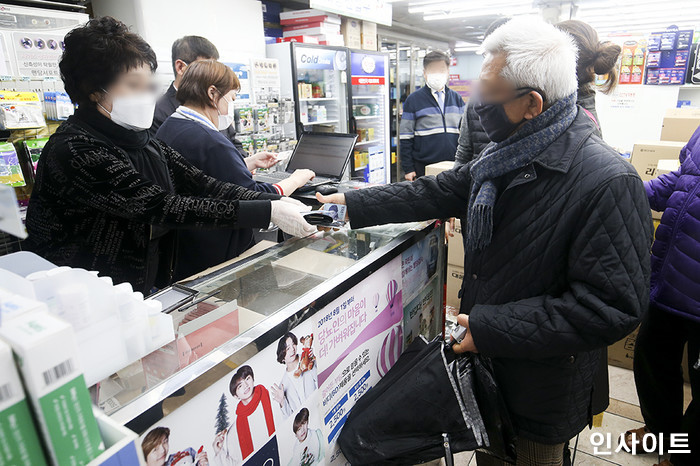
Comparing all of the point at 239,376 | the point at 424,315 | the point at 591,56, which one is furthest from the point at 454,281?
the point at 239,376

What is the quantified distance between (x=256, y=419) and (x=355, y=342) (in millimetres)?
513

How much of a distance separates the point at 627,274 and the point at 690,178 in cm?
107

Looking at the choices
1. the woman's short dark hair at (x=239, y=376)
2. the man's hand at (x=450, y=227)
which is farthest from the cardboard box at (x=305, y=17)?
the woman's short dark hair at (x=239, y=376)

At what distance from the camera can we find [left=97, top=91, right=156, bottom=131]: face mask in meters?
1.50

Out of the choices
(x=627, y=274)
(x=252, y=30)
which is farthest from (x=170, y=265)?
(x=252, y=30)

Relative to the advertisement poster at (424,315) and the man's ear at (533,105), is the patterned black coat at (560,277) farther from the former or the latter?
the advertisement poster at (424,315)

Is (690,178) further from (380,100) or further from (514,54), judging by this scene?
(380,100)

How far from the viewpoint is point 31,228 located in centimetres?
156

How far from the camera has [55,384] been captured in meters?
0.55

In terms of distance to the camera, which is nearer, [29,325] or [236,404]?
[29,325]

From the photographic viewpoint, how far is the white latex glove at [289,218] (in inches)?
61.7

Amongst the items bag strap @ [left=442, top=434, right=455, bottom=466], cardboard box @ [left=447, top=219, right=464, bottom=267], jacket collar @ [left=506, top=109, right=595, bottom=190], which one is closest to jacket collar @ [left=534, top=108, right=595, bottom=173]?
jacket collar @ [left=506, top=109, right=595, bottom=190]

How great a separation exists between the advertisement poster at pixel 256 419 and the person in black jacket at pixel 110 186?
0.52m

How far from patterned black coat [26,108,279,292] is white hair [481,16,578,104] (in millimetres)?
909
